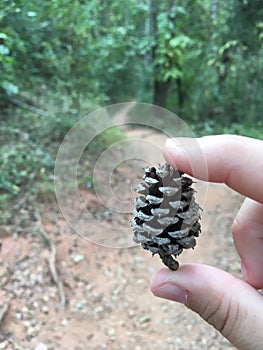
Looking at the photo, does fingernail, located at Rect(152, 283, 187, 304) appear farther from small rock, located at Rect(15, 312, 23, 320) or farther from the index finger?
small rock, located at Rect(15, 312, 23, 320)

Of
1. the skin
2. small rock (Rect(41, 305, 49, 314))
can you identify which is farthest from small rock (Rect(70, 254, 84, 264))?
the skin

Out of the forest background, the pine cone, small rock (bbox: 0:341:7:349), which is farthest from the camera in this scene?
the forest background

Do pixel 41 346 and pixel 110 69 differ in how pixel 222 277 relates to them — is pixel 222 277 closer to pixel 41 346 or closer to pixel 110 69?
pixel 41 346

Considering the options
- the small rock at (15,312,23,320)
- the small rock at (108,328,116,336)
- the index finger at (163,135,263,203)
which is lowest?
the small rock at (108,328,116,336)

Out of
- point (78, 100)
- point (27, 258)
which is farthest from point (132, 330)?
point (78, 100)

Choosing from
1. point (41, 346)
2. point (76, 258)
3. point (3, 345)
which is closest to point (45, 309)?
point (41, 346)
